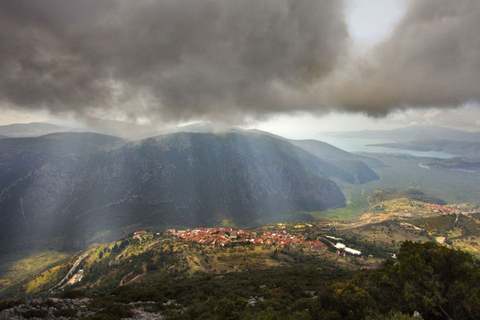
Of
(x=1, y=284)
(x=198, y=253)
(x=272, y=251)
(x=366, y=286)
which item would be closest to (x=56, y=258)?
(x=1, y=284)

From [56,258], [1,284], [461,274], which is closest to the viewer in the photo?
[461,274]

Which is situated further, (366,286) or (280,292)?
(280,292)

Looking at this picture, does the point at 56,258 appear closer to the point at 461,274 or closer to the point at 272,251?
the point at 272,251

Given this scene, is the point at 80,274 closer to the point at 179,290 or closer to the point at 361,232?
the point at 179,290

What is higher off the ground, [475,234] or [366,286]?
[366,286]

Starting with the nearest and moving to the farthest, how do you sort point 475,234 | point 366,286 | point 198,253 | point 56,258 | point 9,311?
point 9,311 < point 366,286 < point 198,253 < point 475,234 < point 56,258

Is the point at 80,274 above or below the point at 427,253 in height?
below

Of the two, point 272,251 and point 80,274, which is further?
point 80,274

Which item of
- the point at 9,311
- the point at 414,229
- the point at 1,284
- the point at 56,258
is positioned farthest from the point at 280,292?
the point at 56,258

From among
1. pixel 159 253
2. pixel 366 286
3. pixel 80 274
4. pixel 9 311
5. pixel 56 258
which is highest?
pixel 9 311
